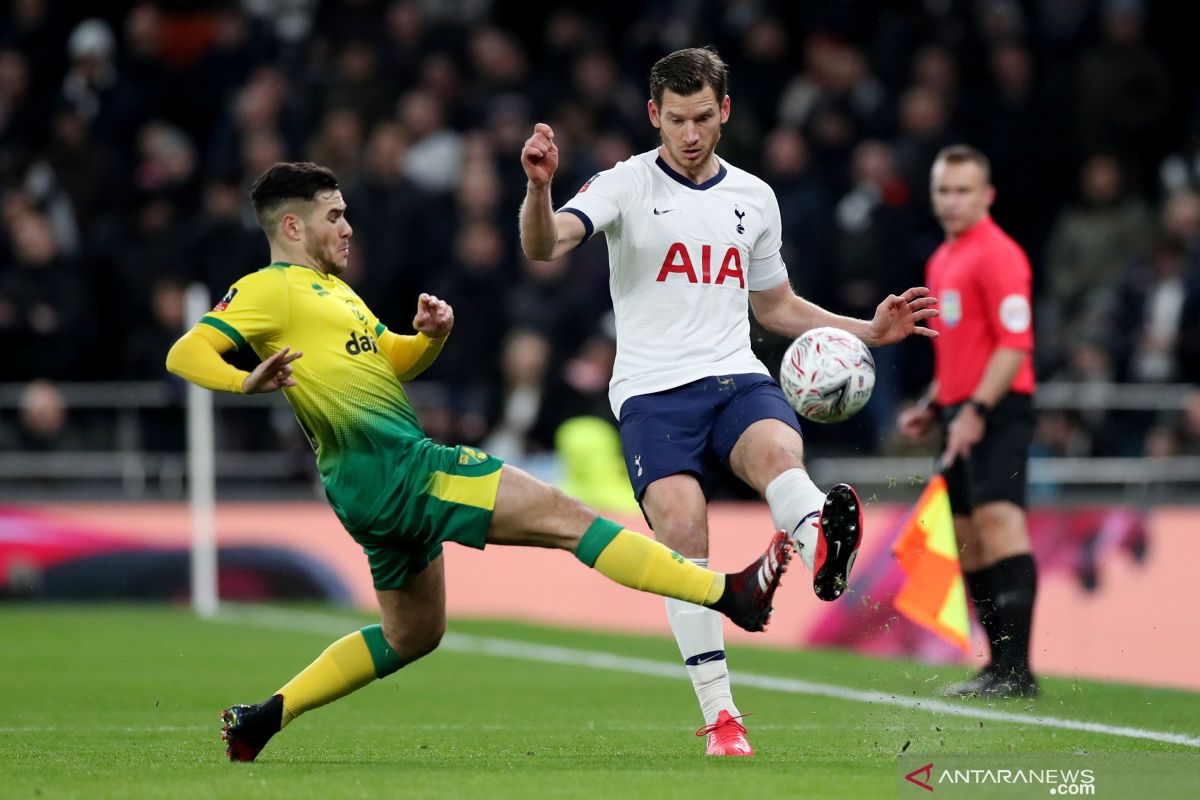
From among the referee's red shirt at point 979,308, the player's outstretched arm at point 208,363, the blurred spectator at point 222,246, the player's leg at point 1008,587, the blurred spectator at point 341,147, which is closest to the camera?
the player's outstretched arm at point 208,363

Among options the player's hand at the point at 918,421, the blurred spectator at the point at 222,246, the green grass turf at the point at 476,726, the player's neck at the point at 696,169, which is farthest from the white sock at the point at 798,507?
the blurred spectator at the point at 222,246

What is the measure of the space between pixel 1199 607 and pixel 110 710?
580cm

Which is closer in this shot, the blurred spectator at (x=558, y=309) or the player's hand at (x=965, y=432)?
the player's hand at (x=965, y=432)

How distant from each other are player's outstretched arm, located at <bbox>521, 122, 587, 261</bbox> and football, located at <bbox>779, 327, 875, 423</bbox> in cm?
99

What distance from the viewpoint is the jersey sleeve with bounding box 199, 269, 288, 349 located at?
6.44m

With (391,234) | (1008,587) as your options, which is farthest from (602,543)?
(391,234)

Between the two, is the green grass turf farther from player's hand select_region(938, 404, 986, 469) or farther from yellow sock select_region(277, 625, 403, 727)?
player's hand select_region(938, 404, 986, 469)

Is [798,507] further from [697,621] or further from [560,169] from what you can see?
[560,169]

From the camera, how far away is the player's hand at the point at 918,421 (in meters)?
9.74

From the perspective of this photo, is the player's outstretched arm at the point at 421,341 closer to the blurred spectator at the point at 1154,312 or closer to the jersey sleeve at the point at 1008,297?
the jersey sleeve at the point at 1008,297

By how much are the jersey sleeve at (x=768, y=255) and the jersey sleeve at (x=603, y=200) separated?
0.56 meters

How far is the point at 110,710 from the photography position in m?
8.92

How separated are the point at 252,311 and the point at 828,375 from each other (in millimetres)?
2109

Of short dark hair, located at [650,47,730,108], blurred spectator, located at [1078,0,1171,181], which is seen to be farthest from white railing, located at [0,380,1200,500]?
short dark hair, located at [650,47,730,108]
